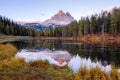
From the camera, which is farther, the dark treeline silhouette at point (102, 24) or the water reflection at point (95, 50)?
the dark treeline silhouette at point (102, 24)

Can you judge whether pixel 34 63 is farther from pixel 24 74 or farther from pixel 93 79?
pixel 93 79

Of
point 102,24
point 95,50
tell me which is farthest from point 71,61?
point 102,24

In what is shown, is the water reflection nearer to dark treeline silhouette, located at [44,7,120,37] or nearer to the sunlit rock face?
the sunlit rock face

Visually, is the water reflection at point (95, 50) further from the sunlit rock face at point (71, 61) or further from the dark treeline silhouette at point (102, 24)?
the dark treeline silhouette at point (102, 24)

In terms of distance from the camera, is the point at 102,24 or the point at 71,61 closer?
the point at 71,61

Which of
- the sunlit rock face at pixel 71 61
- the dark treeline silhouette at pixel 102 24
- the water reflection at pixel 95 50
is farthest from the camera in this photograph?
the dark treeline silhouette at pixel 102 24

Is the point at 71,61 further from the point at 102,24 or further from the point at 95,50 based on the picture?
the point at 102,24

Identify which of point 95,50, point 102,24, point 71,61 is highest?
point 102,24

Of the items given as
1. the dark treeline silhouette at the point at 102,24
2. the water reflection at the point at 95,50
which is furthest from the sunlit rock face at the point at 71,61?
the dark treeline silhouette at the point at 102,24

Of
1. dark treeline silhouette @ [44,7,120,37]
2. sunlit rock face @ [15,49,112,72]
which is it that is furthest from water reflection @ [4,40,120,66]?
dark treeline silhouette @ [44,7,120,37]

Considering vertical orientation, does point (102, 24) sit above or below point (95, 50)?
above

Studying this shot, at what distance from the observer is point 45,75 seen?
17.1 m

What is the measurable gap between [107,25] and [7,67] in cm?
10983

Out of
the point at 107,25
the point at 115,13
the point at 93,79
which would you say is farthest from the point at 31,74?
the point at 107,25
